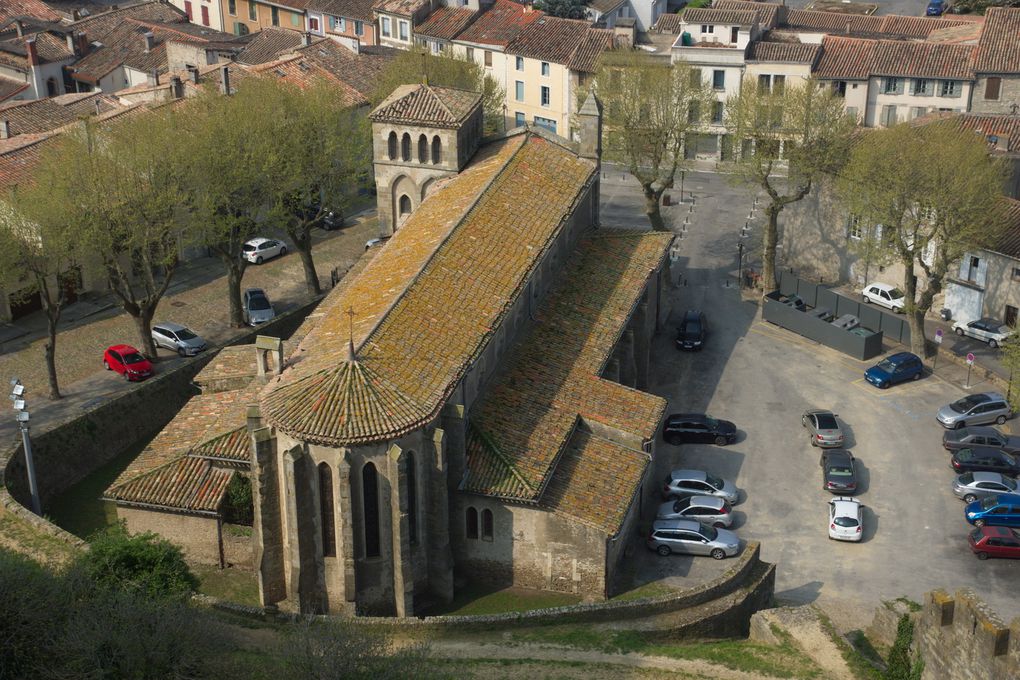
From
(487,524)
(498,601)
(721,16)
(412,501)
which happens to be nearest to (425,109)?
(487,524)

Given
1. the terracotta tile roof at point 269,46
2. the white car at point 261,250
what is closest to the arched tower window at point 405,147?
the white car at point 261,250

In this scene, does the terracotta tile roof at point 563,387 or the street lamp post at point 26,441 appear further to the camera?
Result: the street lamp post at point 26,441

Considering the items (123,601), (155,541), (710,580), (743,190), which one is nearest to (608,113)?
(743,190)

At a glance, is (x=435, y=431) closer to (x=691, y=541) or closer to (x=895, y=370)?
(x=691, y=541)

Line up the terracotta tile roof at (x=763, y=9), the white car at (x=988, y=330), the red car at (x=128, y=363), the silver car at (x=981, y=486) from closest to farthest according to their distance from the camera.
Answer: the silver car at (x=981, y=486)
the red car at (x=128, y=363)
the white car at (x=988, y=330)
the terracotta tile roof at (x=763, y=9)

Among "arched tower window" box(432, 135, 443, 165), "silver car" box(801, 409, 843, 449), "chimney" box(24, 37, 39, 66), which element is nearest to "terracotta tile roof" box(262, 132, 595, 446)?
"arched tower window" box(432, 135, 443, 165)

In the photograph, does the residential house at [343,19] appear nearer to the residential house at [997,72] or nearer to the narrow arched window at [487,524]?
the residential house at [997,72]
